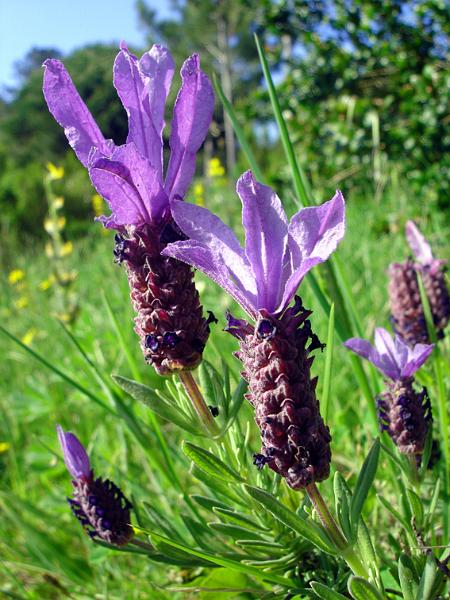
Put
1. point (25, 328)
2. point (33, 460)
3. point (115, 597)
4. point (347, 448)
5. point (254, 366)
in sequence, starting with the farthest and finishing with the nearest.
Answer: point (25, 328) < point (33, 460) < point (347, 448) < point (115, 597) < point (254, 366)

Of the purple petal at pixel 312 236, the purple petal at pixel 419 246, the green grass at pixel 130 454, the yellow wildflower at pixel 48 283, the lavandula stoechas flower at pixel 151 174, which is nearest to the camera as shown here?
the purple petal at pixel 312 236

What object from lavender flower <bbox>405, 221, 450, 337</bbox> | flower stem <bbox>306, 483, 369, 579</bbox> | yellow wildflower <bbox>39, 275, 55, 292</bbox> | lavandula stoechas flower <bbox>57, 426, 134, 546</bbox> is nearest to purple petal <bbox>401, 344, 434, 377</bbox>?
flower stem <bbox>306, 483, 369, 579</bbox>

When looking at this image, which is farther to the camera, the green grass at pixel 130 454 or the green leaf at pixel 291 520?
the green grass at pixel 130 454

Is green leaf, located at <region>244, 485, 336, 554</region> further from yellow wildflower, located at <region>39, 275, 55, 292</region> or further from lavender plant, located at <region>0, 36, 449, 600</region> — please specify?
yellow wildflower, located at <region>39, 275, 55, 292</region>

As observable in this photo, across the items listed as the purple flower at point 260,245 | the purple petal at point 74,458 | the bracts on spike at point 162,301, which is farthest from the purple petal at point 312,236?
the purple petal at point 74,458

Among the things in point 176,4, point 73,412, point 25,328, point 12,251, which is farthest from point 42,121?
point 73,412

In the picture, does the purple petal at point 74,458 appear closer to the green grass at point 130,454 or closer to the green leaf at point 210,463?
the green grass at point 130,454

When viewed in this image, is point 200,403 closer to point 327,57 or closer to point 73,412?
point 73,412
